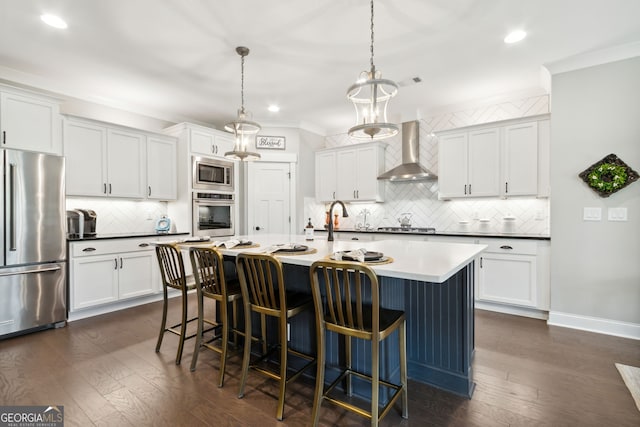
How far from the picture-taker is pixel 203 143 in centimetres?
471

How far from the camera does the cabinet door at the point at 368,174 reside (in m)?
4.96

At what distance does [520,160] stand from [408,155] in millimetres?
1505

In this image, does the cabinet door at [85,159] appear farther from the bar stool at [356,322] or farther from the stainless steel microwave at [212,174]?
the bar stool at [356,322]

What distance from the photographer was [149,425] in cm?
173

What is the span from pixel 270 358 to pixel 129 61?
317 cm

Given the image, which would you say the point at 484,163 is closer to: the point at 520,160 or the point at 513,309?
the point at 520,160

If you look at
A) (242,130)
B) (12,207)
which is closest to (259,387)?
(242,130)

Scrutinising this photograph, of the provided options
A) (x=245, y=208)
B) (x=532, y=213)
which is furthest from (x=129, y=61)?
(x=532, y=213)

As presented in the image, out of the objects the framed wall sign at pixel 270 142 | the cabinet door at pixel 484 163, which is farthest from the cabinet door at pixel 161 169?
the cabinet door at pixel 484 163

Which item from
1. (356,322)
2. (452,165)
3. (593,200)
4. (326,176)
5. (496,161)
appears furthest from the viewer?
(326,176)

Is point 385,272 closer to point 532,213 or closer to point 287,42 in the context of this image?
point 287,42

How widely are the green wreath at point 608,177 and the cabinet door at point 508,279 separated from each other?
0.94 m

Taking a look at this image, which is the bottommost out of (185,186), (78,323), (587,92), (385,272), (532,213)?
(78,323)

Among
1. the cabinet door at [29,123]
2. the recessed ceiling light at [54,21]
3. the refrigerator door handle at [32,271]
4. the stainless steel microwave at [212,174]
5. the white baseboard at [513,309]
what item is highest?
the recessed ceiling light at [54,21]
